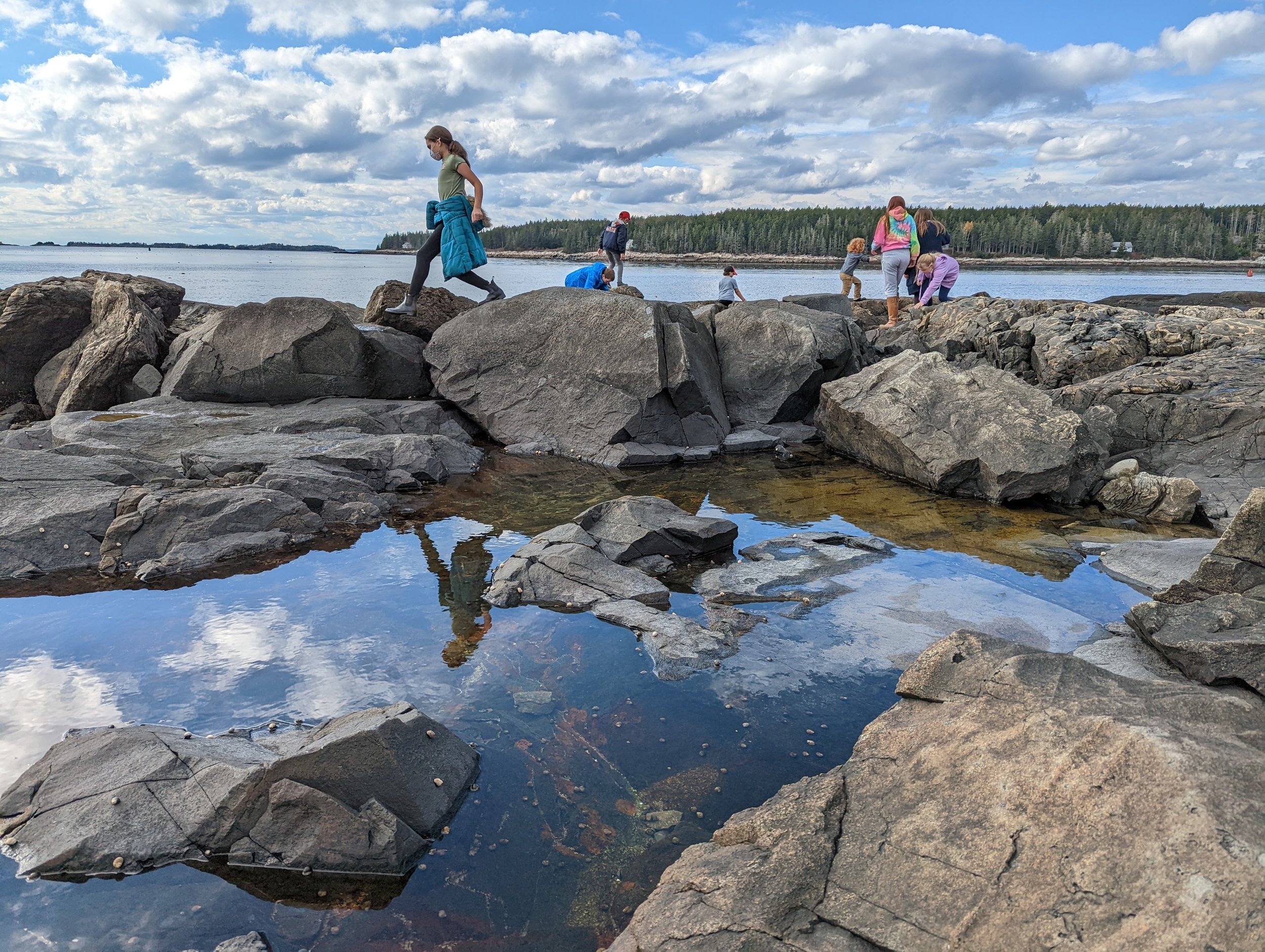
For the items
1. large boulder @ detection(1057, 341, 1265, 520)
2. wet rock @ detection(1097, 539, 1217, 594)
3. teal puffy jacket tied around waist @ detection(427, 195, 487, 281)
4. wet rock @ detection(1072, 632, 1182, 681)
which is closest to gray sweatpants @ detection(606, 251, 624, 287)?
teal puffy jacket tied around waist @ detection(427, 195, 487, 281)

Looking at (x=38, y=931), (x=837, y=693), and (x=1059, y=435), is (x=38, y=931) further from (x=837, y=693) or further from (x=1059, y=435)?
(x=1059, y=435)

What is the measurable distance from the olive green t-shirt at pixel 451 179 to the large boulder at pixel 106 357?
523 cm

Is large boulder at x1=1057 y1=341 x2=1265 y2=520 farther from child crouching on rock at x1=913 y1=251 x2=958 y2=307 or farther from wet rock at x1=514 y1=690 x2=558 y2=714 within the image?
wet rock at x1=514 y1=690 x2=558 y2=714

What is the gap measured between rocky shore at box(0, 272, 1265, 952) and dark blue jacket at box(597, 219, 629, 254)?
4929 millimetres

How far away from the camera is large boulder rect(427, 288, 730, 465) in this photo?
11.8m

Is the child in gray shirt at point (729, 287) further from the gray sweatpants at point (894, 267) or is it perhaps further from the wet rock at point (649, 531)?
the wet rock at point (649, 531)

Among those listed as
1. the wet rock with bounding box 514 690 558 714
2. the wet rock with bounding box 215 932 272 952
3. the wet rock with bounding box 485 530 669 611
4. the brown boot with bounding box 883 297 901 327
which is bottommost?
the wet rock with bounding box 215 932 272 952

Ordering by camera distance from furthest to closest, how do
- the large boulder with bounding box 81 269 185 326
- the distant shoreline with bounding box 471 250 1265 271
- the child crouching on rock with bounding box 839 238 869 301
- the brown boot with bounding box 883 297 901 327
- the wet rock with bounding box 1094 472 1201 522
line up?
1. the distant shoreline with bounding box 471 250 1265 271
2. the child crouching on rock with bounding box 839 238 869 301
3. the brown boot with bounding box 883 297 901 327
4. the large boulder with bounding box 81 269 185 326
5. the wet rock with bounding box 1094 472 1201 522

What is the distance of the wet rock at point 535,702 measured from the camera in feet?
15.9

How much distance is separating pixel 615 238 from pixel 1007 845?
56.7 ft

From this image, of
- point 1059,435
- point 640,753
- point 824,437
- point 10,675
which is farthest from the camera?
point 824,437

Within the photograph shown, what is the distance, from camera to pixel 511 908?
333 centimetres

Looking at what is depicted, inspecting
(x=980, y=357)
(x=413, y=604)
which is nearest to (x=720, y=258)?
(x=980, y=357)

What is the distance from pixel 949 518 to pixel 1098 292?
47297 mm
